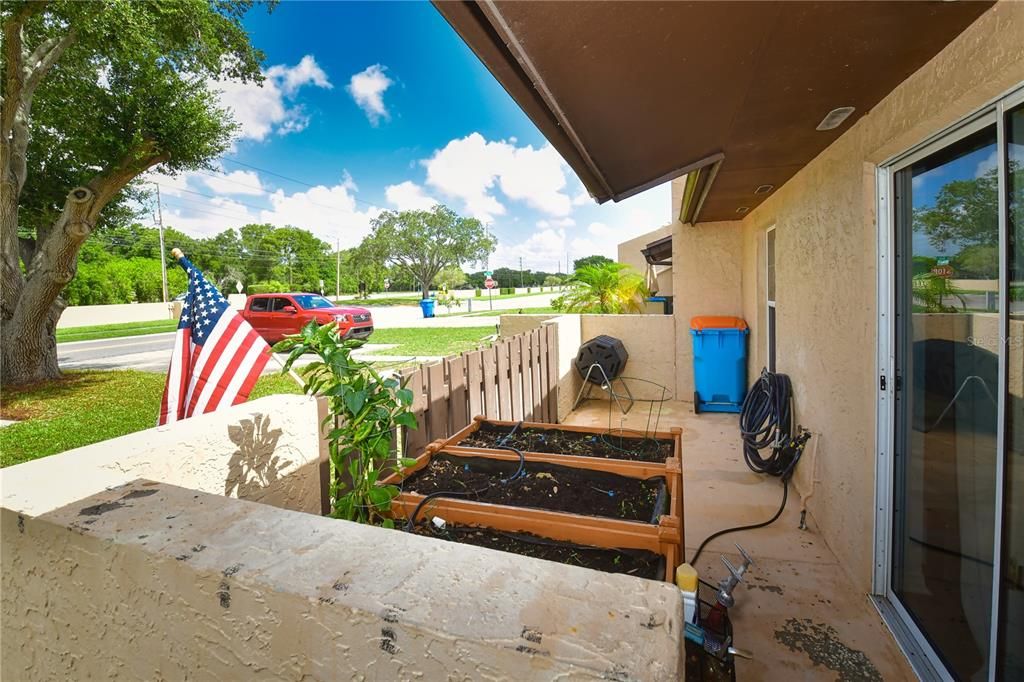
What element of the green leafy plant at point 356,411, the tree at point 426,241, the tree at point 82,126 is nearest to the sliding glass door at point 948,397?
the green leafy plant at point 356,411

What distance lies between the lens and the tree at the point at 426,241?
162ft

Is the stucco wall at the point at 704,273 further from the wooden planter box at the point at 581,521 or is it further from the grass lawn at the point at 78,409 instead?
the grass lawn at the point at 78,409

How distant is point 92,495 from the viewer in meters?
1.25

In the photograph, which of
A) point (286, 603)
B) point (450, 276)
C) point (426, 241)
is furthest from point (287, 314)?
point (450, 276)

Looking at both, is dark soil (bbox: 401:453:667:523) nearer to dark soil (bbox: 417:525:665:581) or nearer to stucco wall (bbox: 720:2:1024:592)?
dark soil (bbox: 417:525:665:581)

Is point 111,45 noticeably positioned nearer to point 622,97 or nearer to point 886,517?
point 622,97

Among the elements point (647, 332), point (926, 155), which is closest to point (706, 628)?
point (926, 155)

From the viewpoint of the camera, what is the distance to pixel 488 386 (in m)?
3.68

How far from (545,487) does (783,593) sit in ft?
5.06

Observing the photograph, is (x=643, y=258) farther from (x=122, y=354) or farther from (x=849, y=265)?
(x=122, y=354)

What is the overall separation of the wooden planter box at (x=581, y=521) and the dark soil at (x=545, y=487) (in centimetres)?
6

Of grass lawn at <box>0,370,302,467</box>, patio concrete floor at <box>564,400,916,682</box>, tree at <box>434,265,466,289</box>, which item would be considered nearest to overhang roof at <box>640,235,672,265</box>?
patio concrete floor at <box>564,400,916,682</box>

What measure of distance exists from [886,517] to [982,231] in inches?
53.7

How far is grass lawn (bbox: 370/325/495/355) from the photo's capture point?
461 inches
